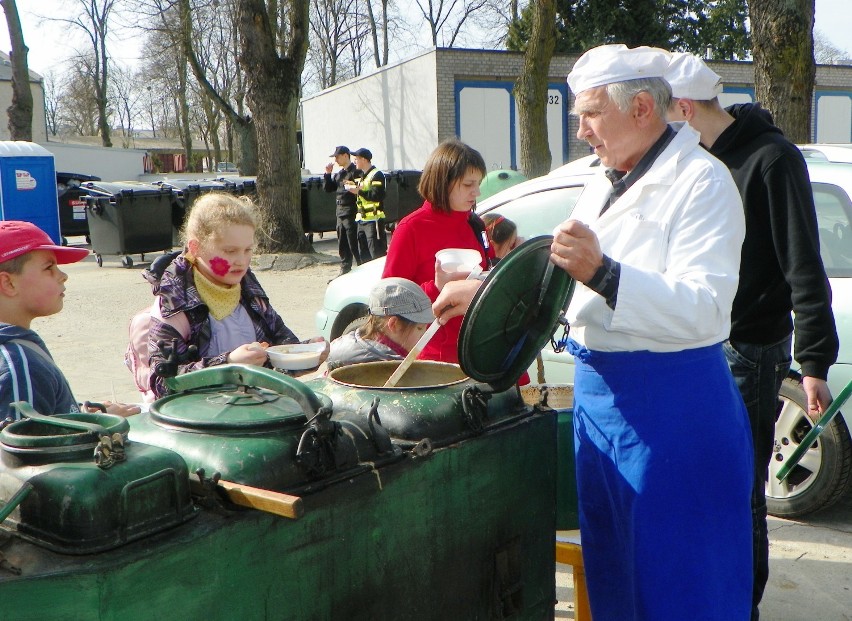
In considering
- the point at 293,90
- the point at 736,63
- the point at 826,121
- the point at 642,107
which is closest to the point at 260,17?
the point at 293,90

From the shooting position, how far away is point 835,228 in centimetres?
391

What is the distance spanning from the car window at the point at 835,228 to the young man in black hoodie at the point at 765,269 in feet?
4.38

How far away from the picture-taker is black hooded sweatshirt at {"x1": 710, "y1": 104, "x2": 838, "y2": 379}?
254 cm

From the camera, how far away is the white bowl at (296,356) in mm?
2486

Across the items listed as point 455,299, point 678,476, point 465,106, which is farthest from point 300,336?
point 465,106

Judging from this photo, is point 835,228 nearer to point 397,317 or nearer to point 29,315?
point 397,317

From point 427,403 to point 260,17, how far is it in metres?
12.7

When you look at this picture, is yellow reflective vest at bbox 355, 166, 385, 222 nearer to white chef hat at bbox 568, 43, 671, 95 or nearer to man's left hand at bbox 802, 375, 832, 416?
man's left hand at bbox 802, 375, 832, 416

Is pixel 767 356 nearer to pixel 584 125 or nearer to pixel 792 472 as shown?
pixel 584 125

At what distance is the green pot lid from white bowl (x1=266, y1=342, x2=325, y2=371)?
0.56m

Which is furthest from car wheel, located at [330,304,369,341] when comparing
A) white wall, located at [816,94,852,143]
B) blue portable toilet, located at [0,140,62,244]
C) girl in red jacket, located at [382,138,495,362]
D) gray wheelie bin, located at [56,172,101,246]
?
white wall, located at [816,94,852,143]

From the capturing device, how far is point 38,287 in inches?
87.3

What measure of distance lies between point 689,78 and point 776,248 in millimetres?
561

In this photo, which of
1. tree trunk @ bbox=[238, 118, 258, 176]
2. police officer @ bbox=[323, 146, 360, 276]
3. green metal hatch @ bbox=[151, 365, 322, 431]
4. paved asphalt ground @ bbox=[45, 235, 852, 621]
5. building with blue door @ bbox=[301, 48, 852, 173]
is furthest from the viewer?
tree trunk @ bbox=[238, 118, 258, 176]
